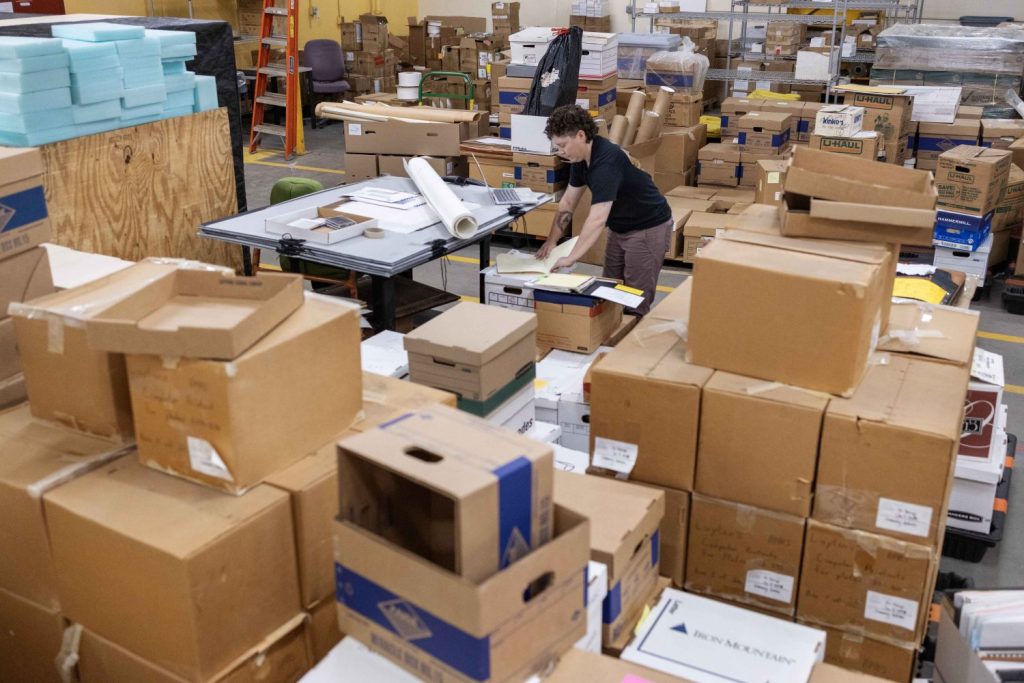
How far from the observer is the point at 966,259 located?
6336 mm

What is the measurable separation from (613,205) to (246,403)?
3.04m

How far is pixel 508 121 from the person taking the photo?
725cm

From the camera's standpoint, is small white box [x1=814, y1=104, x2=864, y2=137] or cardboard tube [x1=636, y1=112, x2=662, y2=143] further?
cardboard tube [x1=636, y1=112, x2=662, y2=143]

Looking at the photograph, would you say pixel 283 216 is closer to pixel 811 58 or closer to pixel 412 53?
pixel 811 58

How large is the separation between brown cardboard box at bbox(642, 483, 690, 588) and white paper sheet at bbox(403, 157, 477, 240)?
2.12 m

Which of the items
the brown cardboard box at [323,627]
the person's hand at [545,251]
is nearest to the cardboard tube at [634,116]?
the person's hand at [545,251]

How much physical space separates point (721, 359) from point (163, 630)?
157 centimetres

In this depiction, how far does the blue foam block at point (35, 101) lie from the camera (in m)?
3.64

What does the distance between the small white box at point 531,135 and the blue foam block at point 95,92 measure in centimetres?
323

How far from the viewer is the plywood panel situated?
12.8 feet

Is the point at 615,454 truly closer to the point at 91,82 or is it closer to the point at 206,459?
the point at 206,459

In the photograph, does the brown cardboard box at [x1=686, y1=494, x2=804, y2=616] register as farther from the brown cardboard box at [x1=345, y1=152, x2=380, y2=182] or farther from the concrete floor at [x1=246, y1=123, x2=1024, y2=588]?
the brown cardboard box at [x1=345, y1=152, x2=380, y2=182]

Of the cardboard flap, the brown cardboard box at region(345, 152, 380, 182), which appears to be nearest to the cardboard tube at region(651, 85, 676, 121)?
the brown cardboard box at region(345, 152, 380, 182)

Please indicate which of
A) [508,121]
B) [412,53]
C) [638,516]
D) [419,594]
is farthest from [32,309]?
[412,53]
